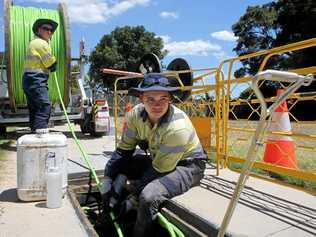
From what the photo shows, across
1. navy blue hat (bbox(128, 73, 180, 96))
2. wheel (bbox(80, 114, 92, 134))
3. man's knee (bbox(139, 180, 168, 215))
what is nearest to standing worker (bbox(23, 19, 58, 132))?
navy blue hat (bbox(128, 73, 180, 96))

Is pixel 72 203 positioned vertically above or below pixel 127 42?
below

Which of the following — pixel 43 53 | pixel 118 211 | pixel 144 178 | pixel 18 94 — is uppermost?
pixel 43 53

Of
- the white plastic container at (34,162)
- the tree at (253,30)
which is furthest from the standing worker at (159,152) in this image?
the tree at (253,30)

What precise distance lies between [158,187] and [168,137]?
0.45m

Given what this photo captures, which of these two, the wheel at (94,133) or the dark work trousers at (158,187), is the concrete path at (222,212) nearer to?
the dark work trousers at (158,187)

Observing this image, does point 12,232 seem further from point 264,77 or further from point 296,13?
point 296,13

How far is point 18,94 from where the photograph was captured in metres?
8.59

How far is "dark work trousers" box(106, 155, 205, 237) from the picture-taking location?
3.67m

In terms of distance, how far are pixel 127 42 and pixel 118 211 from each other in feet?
141

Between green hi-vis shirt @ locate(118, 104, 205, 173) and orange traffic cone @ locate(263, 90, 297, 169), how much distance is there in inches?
88.4

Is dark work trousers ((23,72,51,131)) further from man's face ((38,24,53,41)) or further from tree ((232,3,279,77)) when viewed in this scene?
tree ((232,3,279,77))

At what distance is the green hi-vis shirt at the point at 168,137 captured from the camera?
3.83 meters

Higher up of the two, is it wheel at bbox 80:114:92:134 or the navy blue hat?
the navy blue hat

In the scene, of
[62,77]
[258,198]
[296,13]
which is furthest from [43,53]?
[296,13]
